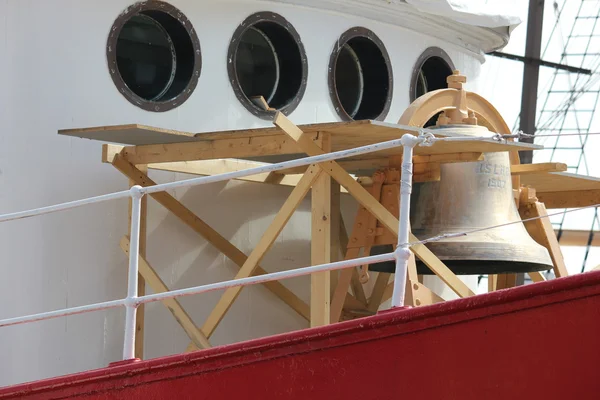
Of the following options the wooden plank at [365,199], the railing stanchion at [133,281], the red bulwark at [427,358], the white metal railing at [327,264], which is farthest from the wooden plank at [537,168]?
the red bulwark at [427,358]

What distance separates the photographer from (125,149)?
8438 millimetres

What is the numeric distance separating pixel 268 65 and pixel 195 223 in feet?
5.74

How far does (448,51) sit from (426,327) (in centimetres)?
663

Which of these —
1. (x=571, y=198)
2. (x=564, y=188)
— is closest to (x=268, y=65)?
(x=564, y=188)

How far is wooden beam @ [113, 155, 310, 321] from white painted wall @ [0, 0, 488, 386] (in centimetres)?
24

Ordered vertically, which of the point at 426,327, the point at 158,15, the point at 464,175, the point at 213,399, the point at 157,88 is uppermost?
the point at 158,15

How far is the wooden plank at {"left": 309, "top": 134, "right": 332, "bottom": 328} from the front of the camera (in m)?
7.41

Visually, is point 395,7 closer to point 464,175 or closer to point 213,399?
point 464,175

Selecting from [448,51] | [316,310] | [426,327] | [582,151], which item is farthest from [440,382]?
[582,151]

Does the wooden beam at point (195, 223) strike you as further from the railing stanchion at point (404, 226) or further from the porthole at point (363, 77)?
the railing stanchion at point (404, 226)

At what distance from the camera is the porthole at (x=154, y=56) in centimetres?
890

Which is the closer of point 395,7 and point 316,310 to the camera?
point 316,310

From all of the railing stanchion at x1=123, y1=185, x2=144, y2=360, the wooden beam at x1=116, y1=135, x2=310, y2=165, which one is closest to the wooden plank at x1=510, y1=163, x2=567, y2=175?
the wooden beam at x1=116, y1=135, x2=310, y2=165

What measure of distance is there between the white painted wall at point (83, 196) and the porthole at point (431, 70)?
5.73 feet
